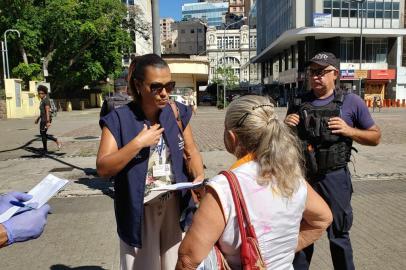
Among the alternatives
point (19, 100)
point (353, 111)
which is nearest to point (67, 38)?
point (19, 100)

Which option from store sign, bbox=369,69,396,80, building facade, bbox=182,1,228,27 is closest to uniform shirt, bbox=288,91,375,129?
store sign, bbox=369,69,396,80

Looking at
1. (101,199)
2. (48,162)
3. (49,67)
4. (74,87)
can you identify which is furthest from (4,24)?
(101,199)

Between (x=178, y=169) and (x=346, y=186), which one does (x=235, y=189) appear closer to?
(x=178, y=169)

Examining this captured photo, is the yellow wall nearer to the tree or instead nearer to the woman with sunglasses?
the tree

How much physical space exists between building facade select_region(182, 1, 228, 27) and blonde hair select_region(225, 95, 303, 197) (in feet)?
600

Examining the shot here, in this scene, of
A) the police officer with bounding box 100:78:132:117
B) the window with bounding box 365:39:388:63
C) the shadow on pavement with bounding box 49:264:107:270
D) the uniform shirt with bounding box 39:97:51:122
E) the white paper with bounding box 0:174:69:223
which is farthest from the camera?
the window with bounding box 365:39:388:63

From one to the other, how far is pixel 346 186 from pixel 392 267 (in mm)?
1259

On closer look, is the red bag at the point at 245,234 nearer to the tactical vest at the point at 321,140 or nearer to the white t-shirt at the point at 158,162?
the white t-shirt at the point at 158,162

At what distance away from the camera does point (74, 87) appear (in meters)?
43.7

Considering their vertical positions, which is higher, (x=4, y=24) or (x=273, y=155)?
(x=4, y=24)

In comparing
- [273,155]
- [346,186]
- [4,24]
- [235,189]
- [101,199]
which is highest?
[4,24]

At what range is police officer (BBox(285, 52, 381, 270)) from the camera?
3258 millimetres

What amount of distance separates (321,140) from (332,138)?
0.08 m

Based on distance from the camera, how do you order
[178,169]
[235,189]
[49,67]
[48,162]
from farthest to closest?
[49,67] < [48,162] < [178,169] < [235,189]
